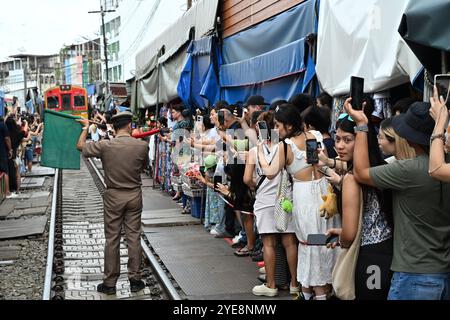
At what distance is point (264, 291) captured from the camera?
22.8 feet

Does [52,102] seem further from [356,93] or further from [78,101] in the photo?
[356,93]

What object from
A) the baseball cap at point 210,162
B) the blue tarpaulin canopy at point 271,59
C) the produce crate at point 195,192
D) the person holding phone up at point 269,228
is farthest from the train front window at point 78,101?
the person holding phone up at point 269,228

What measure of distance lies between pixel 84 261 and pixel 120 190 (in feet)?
8.00

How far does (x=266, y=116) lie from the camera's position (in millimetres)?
7523

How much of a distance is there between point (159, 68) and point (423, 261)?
14822 millimetres

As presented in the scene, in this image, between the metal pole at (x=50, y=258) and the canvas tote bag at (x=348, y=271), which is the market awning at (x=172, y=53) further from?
the canvas tote bag at (x=348, y=271)

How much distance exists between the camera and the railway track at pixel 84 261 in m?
7.44

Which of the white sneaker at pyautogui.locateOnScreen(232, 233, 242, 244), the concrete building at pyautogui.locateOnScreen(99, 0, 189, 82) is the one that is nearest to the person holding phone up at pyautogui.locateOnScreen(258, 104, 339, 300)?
the white sneaker at pyautogui.locateOnScreen(232, 233, 242, 244)

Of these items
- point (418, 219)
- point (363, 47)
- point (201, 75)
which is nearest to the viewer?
point (418, 219)

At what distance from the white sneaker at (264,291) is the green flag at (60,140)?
2.68m

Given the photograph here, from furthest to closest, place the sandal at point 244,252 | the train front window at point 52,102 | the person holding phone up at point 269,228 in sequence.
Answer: the train front window at point 52,102 < the sandal at point 244,252 < the person holding phone up at point 269,228

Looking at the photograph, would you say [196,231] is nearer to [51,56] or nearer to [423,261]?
[423,261]

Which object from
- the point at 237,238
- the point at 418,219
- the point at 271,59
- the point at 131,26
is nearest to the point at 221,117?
the point at 271,59

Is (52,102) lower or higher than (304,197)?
higher
